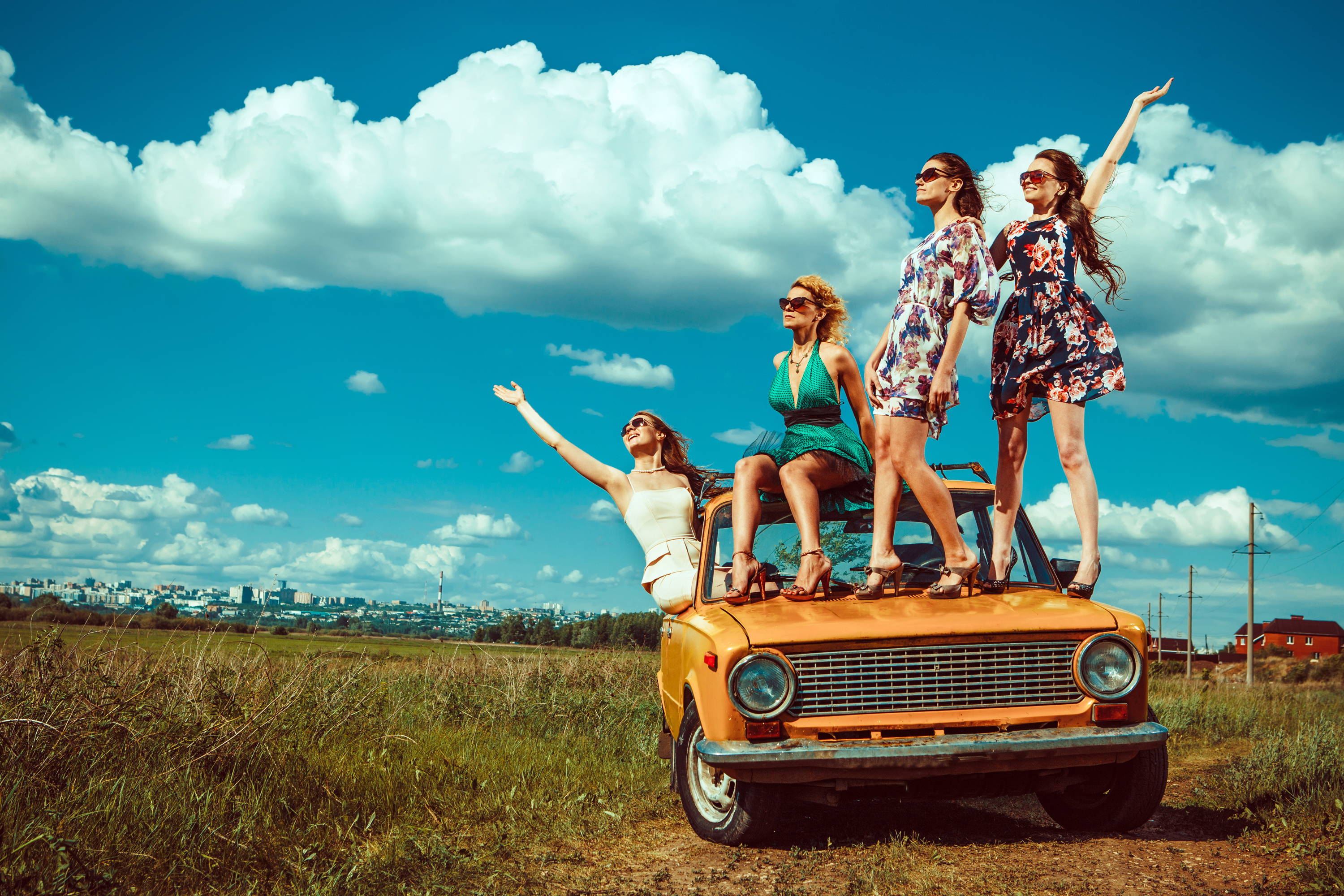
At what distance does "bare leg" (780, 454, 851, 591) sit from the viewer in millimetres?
4824

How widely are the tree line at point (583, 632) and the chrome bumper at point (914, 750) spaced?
463 centimetres

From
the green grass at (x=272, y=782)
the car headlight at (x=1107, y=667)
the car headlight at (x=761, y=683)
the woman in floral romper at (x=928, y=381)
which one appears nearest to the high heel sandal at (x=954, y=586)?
the woman in floral romper at (x=928, y=381)

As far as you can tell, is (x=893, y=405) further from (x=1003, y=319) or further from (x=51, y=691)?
(x=51, y=691)

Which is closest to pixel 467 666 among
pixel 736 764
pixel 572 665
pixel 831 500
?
pixel 572 665

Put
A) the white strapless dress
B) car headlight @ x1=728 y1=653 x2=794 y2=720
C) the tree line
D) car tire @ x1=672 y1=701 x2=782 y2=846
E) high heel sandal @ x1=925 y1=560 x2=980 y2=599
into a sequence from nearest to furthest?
car headlight @ x1=728 y1=653 x2=794 y2=720 < car tire @ x1=672 y1=701 x2=782 y2=846 < high heel sandal @ x1=925 y1=560 x2=980 y2=599 < the white strapless dress < the tree line

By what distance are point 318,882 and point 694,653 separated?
184cm

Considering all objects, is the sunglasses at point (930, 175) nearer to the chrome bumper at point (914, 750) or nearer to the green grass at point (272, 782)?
the chrome bumper at point (914, 750)

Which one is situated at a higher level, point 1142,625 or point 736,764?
point 1142,625

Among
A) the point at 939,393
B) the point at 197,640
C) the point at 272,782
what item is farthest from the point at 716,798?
the point at 197,640

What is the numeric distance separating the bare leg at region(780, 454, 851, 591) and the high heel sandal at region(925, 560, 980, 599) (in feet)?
1.69

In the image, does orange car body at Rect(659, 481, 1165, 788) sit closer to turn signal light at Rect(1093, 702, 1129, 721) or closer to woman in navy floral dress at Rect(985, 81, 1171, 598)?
turn signal light at Rect(1093, 702, 1129, 721)


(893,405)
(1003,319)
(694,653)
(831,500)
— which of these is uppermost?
(1003,319)

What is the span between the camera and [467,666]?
427 inches

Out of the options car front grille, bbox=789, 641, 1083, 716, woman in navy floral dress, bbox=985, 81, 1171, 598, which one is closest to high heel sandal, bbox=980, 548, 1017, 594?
woman in navy floral dress, bbox=985, 81, 1171, 598
